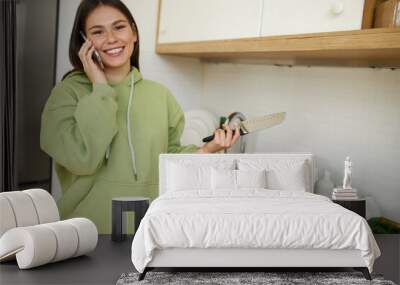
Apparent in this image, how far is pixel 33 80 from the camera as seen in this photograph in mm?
6441

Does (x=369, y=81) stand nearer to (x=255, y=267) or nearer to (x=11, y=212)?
(x=255, y=267)

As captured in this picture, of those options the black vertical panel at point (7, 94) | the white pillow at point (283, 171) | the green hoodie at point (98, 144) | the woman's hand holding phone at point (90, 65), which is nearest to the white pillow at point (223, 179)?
the white pillow at point (283, 171)

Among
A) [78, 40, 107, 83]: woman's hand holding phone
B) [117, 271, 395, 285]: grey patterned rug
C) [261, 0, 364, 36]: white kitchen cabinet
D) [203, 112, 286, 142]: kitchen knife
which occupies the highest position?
[261, 0, 364, 36]: white kitchen cabinet

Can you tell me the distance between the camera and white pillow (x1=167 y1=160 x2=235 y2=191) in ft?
18.9

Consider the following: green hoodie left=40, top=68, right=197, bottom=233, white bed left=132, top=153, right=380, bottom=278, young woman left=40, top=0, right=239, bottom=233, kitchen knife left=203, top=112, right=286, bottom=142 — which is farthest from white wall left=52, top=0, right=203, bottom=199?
white bed left=132, top=153, right=380, bottom=278

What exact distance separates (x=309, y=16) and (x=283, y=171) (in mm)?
1234

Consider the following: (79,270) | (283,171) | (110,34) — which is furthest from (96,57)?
(79,270)

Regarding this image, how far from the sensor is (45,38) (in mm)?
6512

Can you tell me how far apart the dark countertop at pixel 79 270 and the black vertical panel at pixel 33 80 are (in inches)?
48.1

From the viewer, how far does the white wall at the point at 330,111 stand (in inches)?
246

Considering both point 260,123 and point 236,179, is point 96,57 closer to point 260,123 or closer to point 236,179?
point 260,123

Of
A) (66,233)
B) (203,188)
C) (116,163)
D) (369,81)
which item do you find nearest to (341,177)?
(369,81)

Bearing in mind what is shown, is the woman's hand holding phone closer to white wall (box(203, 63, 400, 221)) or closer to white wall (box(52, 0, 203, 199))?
white wall (box(52, 0, 203, 199))

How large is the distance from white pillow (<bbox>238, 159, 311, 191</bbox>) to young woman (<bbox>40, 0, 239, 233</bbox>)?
647 millimetres
